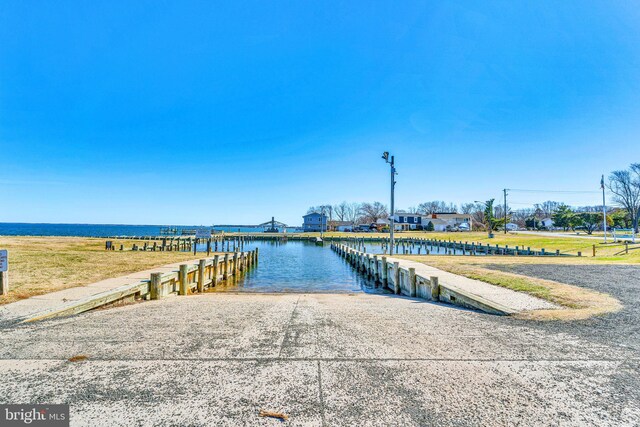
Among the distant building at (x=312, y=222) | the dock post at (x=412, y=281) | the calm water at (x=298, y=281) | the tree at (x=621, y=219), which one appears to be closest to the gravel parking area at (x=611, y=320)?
the dock post at (x=412, y=281)

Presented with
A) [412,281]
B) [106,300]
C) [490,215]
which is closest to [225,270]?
[106,300]

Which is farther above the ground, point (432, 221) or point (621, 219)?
point (432, 221)

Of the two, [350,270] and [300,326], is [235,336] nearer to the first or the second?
[300,326]

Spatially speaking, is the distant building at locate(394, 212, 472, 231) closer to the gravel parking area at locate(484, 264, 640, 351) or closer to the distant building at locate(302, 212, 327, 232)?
the distant building at locate(302, 212, 327, 232)

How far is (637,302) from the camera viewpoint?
8188 millimetres

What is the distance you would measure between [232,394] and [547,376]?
12.8 feet

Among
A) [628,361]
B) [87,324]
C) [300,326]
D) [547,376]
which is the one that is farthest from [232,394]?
[628,361]

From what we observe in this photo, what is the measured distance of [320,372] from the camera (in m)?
4.25

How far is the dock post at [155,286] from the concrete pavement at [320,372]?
3082mm

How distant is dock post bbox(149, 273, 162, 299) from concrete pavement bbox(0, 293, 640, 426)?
10.1 feet

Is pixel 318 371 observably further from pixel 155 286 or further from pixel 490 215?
pixel 490 215

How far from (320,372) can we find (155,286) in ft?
24.6

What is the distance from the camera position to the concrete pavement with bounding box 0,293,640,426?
3.33 metres

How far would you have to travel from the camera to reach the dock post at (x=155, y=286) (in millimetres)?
9789
